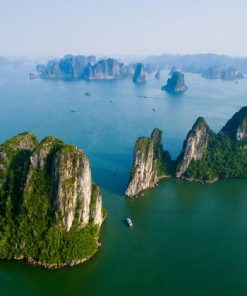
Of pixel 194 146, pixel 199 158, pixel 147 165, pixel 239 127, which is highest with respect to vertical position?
pixel 239 127

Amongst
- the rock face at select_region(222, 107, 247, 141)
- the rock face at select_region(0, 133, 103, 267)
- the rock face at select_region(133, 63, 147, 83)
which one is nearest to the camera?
the rock face at select_region(0, 133, 103, 267)

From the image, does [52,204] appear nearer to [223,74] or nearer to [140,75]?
[140,75]

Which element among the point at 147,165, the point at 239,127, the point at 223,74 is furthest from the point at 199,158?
the point at 223,74

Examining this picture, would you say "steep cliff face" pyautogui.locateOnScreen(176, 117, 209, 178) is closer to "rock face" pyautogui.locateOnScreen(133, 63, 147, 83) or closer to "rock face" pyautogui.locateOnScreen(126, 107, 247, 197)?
"rock face" pyautogui.locateOnScreen(126, 107, 247, 197)

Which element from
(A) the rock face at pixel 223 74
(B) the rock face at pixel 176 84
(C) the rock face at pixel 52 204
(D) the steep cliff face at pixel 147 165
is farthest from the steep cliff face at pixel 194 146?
(A) the rock face at pixel 223 74

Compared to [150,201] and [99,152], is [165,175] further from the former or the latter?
[99,152]

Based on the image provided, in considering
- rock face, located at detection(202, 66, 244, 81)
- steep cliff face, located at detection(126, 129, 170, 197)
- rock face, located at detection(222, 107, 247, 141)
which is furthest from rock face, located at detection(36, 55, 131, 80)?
steep cliff face, located at detection(126, 129, 170, 197)
